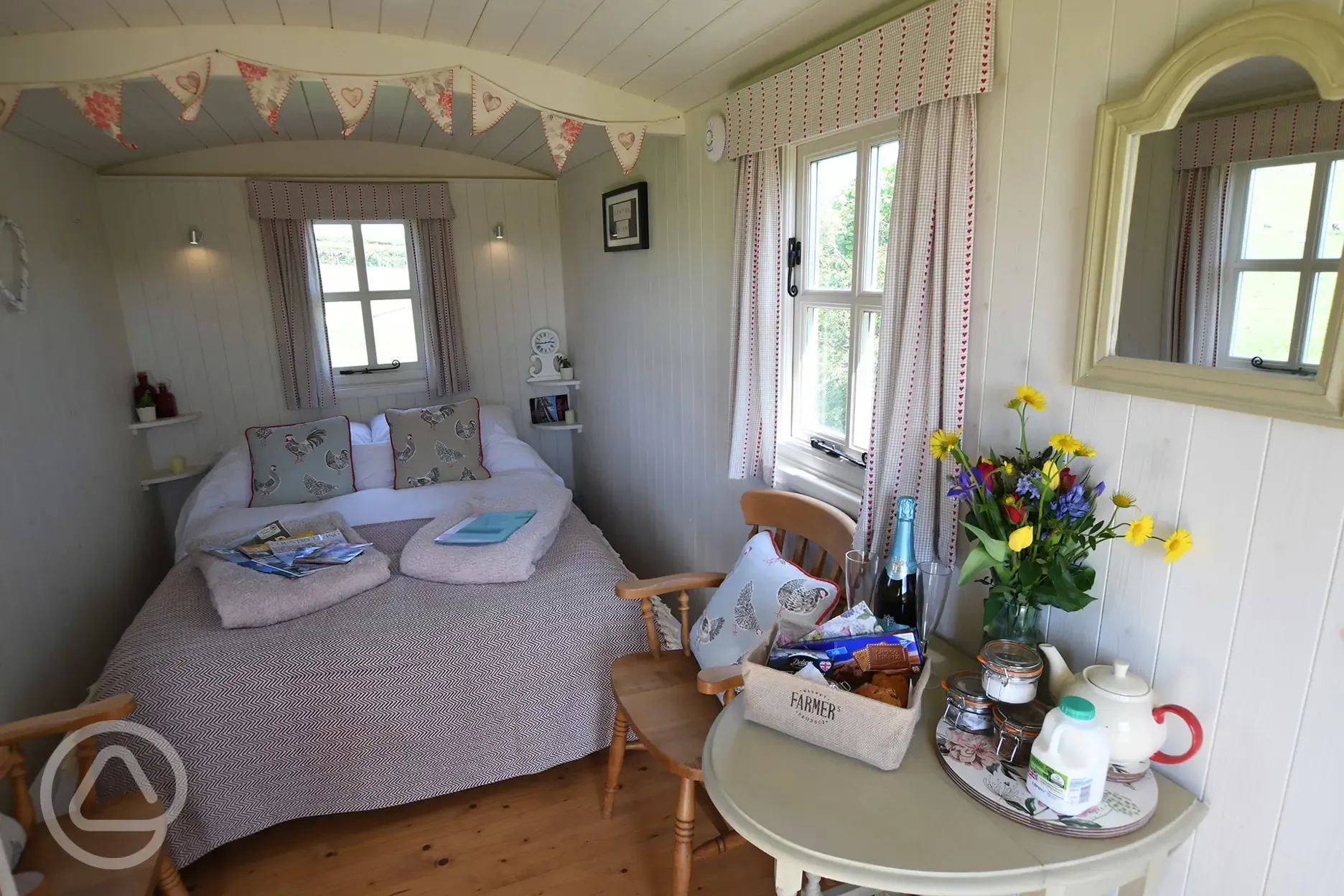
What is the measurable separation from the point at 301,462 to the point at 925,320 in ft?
9.41

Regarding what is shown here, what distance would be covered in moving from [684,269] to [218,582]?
1796 mm

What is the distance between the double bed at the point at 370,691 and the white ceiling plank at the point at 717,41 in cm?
153

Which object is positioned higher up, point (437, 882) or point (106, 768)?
point (106, 768)

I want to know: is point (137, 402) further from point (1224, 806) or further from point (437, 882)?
point (1224, 806)

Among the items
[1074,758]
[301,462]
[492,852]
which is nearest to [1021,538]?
[1074,758]

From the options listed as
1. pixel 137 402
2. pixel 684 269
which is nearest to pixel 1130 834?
pixel 684 269

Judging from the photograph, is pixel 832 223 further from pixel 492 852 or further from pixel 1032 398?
pixel 492 852

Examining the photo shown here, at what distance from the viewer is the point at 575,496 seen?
4.47 metres

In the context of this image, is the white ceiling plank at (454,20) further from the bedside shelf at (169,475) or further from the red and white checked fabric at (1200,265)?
the bedside shelf at (169,475)

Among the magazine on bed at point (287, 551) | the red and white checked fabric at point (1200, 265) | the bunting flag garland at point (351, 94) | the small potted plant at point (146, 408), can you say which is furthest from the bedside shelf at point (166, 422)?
the red and white checked fabric at point (1200, 265)

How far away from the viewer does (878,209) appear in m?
1.80

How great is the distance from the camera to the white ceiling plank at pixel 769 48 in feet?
5.24

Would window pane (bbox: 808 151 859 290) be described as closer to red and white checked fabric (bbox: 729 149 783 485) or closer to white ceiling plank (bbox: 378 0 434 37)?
red and white checked fabric (bbox: 729 149 783 485)

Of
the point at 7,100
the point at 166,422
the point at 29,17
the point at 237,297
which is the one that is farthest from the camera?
the point at 237,297
